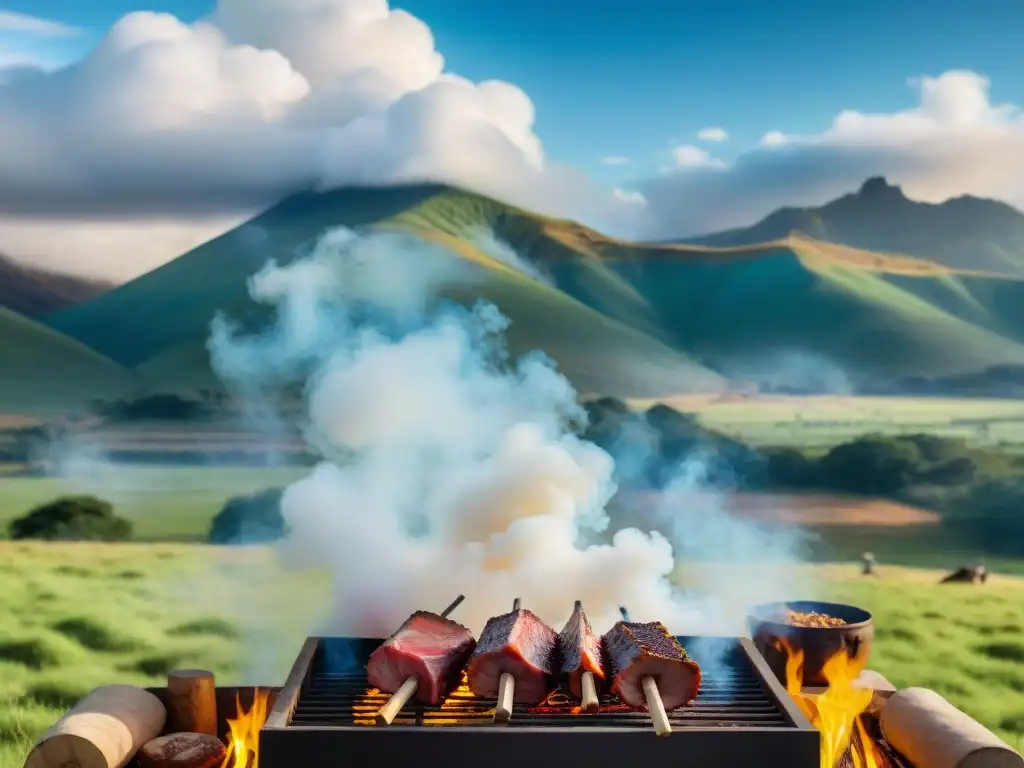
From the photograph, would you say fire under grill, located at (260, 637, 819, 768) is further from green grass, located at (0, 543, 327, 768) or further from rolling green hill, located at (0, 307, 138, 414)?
rolling green hill, located at (0, 307, 138, 414)

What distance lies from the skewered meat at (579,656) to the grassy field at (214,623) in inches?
79.0

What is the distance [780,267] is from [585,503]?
255 centimetres

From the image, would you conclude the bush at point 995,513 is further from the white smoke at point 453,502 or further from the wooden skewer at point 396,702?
the wooden skewer at point 396,702

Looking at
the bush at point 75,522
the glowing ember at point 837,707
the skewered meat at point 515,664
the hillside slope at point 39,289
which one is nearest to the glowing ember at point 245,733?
the skewered meat at point 515,664

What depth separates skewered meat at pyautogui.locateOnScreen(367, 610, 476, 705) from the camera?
2.63 meters

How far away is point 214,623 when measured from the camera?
16.7 feet

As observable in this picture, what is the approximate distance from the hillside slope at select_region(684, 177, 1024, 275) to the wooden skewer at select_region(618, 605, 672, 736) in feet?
12.4

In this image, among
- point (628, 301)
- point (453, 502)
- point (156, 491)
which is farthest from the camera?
point (628, 301)

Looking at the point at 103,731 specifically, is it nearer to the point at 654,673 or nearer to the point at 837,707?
the point at 654,673

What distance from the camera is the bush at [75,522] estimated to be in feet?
17.9

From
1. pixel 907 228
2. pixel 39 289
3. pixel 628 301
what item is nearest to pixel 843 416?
pixel 907 228

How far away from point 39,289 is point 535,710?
4.08 meters

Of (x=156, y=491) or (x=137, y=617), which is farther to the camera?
(x=156, y=491)

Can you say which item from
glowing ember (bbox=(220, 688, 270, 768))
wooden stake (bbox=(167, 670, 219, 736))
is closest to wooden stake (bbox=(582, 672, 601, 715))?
glowing ember (bbox=(220, 688, 270, 768))
